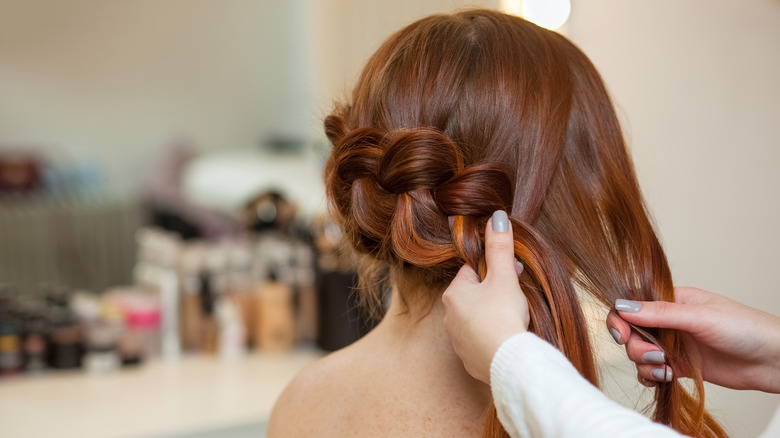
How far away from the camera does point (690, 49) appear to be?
3.98 feet

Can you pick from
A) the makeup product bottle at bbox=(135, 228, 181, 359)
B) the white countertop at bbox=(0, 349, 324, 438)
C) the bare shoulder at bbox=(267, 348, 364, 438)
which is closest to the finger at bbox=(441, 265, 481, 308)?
the bare shoulder at bbox=(267, 348, 364, 438)

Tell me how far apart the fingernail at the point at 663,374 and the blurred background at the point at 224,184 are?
Answer: 132mm

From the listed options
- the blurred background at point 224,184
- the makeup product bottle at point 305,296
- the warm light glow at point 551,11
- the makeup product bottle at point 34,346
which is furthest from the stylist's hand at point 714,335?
the makeup product bottle at point 34,346

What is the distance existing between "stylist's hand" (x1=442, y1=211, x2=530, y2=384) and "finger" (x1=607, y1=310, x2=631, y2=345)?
13cm

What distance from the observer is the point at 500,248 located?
614 mm

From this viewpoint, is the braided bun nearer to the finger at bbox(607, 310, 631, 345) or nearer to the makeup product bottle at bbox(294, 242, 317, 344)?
the finger at bbox(607, 310, 631, 345)

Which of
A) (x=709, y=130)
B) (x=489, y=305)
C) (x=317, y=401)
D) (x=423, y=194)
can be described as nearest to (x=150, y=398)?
(x=317, y=401)

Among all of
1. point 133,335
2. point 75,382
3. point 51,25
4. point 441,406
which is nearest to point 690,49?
point 441,406

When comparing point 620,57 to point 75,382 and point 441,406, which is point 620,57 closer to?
point 441,406

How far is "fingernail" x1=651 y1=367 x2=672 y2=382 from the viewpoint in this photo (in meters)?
0.72

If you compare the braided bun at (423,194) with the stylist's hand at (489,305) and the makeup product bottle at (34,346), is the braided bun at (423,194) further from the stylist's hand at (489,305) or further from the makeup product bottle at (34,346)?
the makeup product bottle at (34,346)

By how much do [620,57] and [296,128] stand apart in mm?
1147

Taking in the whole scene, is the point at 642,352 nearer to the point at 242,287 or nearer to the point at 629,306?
the point at 629,306

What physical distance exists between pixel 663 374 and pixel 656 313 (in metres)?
0.08
